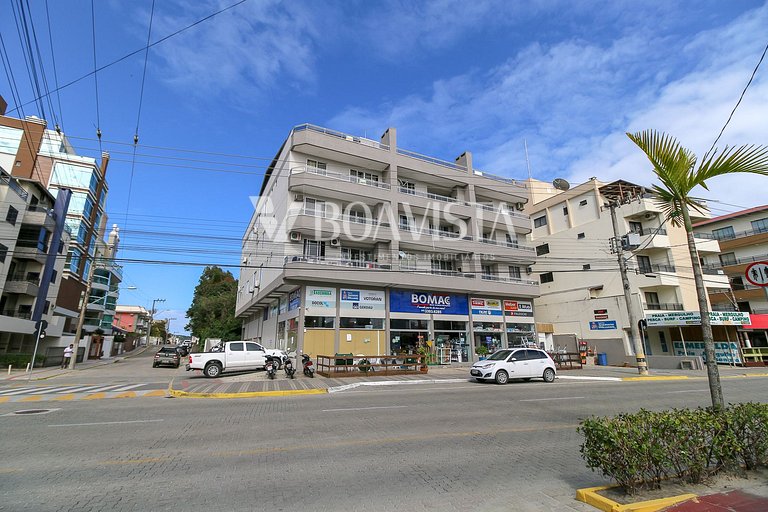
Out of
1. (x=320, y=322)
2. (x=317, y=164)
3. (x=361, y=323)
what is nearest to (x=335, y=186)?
(x=317, y=164)

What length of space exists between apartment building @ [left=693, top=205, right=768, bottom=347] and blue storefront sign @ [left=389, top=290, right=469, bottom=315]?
1112 inches

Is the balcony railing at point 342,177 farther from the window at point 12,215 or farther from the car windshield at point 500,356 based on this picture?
the window at point 12,215

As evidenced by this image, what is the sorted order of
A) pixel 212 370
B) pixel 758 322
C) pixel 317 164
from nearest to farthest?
pixel 212 370, pixel 317 164, pixel 758 322

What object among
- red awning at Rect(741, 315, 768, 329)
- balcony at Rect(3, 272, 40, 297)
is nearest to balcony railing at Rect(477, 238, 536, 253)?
red awning at Rect(741, 315, 768, 329)

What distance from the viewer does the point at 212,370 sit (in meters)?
20.5

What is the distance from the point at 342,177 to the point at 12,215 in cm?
2817

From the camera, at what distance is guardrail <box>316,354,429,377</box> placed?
67.9ft

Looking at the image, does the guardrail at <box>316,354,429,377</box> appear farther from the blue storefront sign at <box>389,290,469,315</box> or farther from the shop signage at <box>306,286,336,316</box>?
the blue storefront sign at <box>389,290,469,315</box>

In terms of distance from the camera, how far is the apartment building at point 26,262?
98.4 feet

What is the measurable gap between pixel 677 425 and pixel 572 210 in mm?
39418

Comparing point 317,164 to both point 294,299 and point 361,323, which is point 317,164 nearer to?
point 294,299

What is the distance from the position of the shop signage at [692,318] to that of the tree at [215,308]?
51219mm

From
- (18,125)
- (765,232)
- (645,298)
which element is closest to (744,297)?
(765,232)

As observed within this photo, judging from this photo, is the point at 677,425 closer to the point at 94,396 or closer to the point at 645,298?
the point at 94,396
